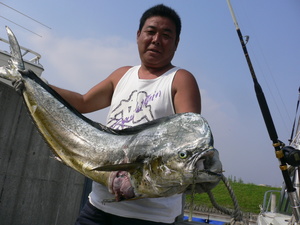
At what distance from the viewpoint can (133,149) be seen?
1.47 meters

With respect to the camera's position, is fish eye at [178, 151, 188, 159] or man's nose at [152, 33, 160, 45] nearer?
fish eye at [178, 151, 188, 159]

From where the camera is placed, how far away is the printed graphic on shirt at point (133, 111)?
1.85m

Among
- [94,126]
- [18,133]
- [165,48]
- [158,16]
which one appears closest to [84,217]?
Answer: [94,126]

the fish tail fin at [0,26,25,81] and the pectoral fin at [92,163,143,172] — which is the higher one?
the fish tail fin at [0,26,25,81]

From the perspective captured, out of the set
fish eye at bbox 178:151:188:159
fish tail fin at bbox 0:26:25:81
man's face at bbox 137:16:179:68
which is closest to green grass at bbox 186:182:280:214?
man's face at bbox 137:16:179:68

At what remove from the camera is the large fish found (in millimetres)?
1278

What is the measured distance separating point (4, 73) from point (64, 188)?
14.5 ft

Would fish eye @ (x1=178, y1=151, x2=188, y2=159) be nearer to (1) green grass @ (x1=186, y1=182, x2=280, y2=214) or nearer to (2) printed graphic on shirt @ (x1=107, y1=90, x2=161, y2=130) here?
(2) printed graphic on shirt @ (x1=107, y1=90, x2=161, y2=130)

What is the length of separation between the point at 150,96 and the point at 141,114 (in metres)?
0.12

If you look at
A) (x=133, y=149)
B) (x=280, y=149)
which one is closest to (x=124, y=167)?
(x=133, y=149)

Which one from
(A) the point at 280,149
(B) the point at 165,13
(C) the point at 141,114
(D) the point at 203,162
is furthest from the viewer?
(A) the point at 280,149

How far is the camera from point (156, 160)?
136 centimetres

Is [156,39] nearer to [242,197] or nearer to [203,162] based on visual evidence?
[203,162]

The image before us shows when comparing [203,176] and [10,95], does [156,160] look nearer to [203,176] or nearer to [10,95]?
[203,176]
